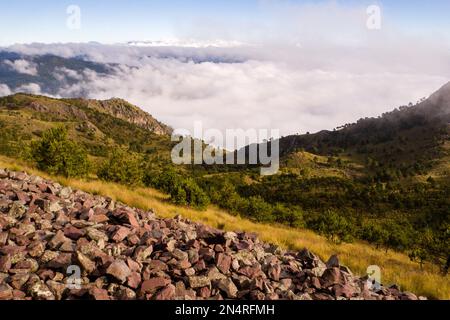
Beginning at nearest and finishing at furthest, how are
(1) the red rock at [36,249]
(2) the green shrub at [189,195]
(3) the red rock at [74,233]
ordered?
(1) the red rock at [36,249], (3) the red rock at [74,233], (2) the green shrub at [189,195]

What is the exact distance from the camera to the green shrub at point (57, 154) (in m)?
29.5

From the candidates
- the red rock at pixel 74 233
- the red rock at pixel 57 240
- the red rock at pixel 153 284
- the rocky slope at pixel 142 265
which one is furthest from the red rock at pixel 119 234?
the red rock at pixel 153 284

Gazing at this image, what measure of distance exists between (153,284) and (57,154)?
81.6ft

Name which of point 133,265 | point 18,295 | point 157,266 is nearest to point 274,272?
point 157,266

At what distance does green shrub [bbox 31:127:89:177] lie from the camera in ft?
96.8

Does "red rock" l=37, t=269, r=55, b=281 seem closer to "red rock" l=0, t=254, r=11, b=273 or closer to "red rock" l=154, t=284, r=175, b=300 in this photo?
"red rock" l=0, t=254, r=11, b=273

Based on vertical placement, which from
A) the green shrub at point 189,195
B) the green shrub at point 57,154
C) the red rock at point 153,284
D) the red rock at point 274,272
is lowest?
the green shrub at point 189,195

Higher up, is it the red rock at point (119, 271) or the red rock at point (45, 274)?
the red rock at point (119, 271)

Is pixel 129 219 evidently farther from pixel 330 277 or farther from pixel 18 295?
pixel 330 277

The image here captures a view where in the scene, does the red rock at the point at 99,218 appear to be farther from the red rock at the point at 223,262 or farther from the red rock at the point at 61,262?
the red rock at the point at 223,262

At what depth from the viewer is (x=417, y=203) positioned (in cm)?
9275

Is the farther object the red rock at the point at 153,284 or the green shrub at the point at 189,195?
the green shrub at the point at 189,195

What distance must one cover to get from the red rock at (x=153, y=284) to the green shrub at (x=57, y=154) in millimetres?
23779
